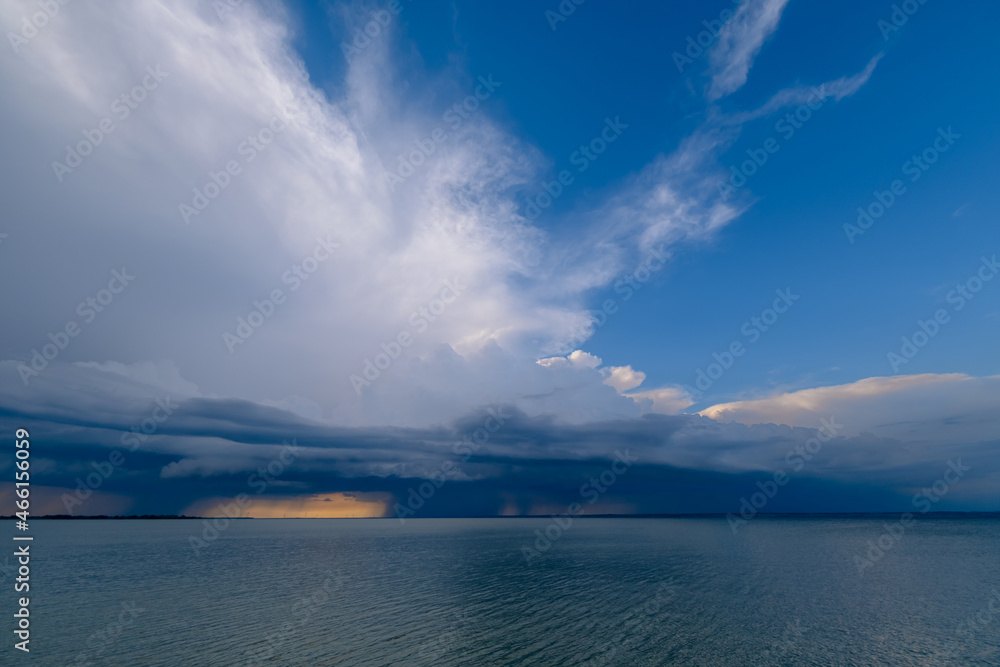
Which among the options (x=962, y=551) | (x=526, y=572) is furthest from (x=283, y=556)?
(x=962, y=551)

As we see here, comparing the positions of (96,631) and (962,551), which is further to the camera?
(962,551)

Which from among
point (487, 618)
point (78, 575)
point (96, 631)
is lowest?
point (487, 618)

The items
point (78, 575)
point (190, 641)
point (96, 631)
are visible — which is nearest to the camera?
point (190, 641)

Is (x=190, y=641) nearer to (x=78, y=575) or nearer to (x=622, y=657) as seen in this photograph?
(x=622, y=657)

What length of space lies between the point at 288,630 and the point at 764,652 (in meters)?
44.5

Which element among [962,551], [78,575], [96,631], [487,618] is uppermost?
[78,575]

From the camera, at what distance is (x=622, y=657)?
37938 millimetres

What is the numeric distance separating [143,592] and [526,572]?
193 ft

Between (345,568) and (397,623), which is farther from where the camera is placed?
(345,568)

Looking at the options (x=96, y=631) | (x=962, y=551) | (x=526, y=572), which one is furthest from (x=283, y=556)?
(x=962, y=551)

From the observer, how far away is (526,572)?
8369cm

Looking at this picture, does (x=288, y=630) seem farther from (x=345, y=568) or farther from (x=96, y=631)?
(x=345, y=568)

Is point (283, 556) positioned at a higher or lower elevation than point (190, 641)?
higher

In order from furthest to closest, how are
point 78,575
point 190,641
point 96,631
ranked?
point 78,575 < point 96,631 < point 190,641
